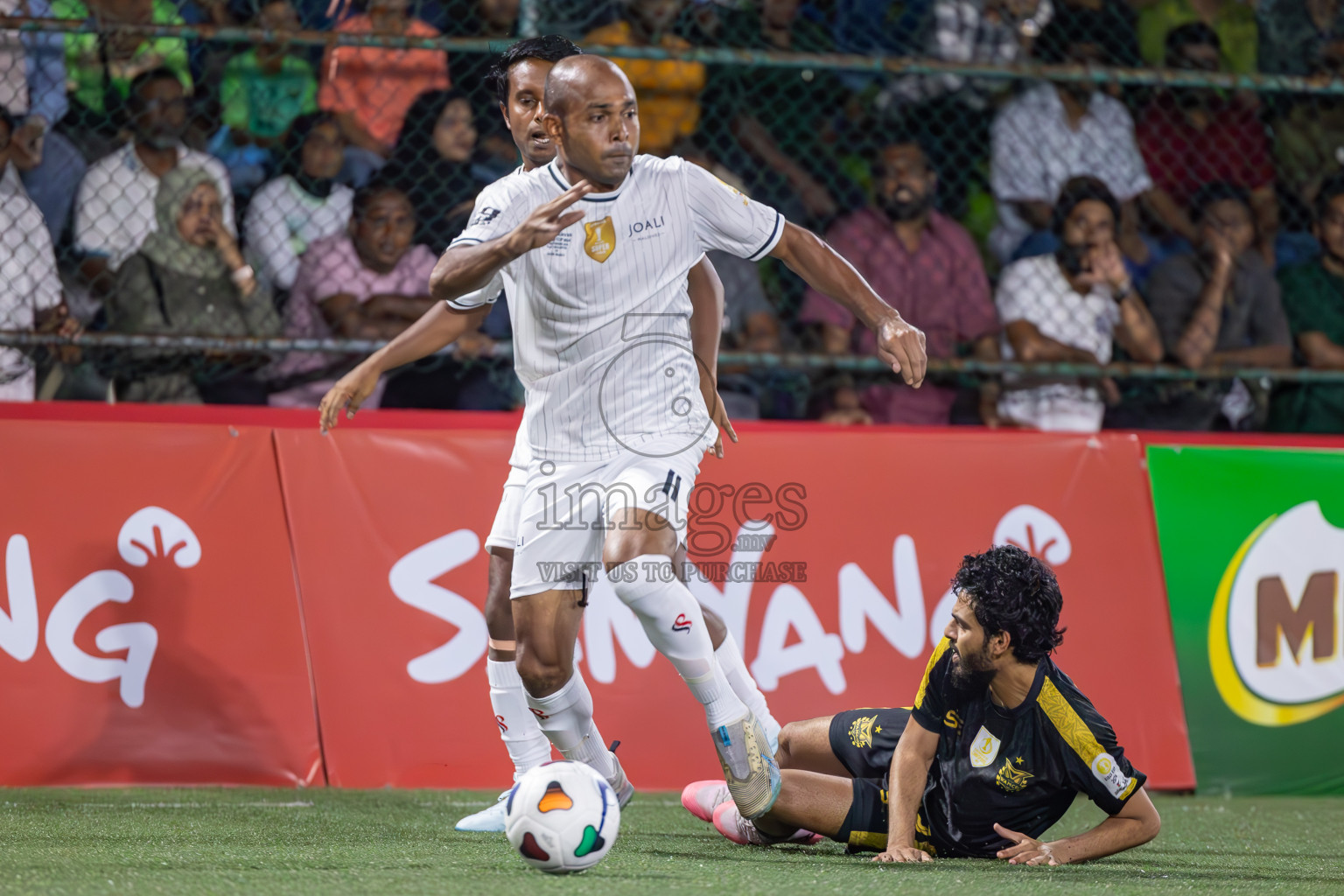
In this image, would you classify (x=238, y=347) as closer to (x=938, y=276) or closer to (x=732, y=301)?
(x=732, y=301)

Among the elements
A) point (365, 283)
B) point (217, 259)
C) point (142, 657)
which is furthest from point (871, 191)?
point (142, 657)

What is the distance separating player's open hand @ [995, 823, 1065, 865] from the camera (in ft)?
11.7

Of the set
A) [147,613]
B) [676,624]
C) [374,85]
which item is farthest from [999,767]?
[374,85]

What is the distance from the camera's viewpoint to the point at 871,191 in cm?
658

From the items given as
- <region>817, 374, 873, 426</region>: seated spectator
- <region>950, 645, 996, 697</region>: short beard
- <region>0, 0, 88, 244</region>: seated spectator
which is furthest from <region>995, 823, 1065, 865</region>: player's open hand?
<region>0, 0, 88, 244</region>: seated spectator

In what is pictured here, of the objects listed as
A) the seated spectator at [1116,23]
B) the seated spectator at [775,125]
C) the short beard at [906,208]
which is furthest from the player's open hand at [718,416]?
the seated spectator at [1116,23]

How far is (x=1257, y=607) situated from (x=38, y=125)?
207 inches

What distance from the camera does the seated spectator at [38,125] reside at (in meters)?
5.72

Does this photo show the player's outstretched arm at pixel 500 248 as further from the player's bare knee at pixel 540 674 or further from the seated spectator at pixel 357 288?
the seated spectator at pixel 357 288

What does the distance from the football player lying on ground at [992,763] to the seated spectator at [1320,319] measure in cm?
346

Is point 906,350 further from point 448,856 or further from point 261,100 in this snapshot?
point 261,100

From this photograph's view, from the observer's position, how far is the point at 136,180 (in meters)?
5.81

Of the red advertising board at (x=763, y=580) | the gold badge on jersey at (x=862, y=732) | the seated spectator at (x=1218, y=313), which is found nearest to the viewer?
the gold badge on jersey at (x=862, y=732)

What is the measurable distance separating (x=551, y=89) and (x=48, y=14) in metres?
3.45
